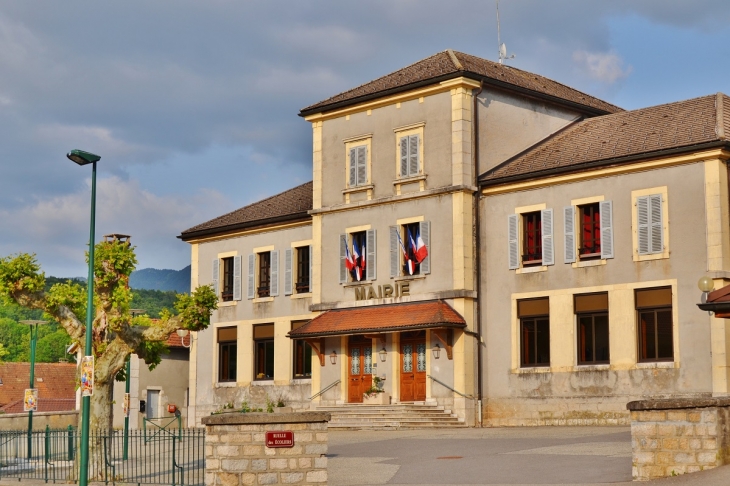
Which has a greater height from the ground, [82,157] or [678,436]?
[82,157]

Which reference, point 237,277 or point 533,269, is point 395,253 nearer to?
point 533,269

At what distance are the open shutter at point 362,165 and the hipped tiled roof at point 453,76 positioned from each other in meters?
1.63

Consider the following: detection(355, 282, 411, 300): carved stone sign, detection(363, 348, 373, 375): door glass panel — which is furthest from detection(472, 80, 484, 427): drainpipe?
detection(363, 348, 373, 375): door glass panel

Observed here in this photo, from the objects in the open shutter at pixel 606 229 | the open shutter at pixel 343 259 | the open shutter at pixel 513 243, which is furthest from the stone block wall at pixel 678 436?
the open shutter at pixel 343 259

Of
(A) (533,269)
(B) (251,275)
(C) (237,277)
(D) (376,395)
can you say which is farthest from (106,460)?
(C) (237,277)

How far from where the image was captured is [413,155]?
3738 cm

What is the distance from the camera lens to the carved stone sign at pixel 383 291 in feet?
122

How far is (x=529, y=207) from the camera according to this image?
3538 cm

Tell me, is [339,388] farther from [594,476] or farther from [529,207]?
[594,476]

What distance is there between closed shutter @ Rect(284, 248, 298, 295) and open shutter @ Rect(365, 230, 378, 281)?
192 inches

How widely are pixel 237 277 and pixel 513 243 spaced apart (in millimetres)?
12877

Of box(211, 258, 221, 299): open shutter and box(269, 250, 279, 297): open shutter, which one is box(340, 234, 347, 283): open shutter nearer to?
box(269, 250, 279, 297): open shutter

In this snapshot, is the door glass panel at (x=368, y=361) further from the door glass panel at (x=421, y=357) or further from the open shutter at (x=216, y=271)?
the open shutter at (x=216, y=271)

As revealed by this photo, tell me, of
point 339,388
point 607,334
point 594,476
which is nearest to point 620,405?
point 607,334
